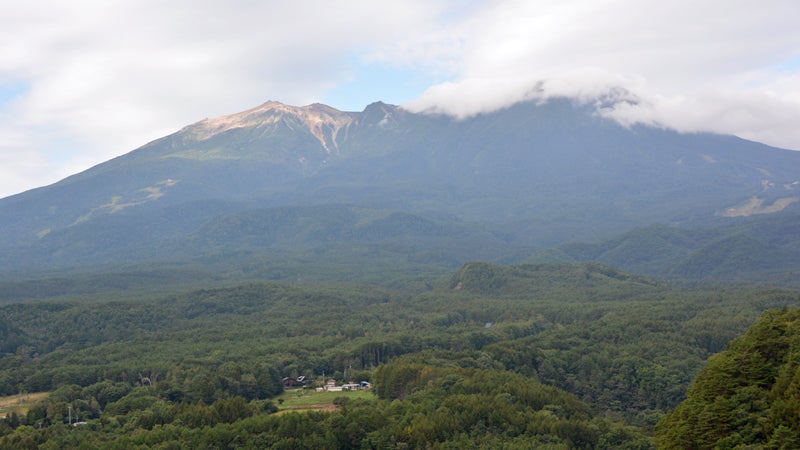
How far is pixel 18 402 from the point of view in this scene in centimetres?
6775

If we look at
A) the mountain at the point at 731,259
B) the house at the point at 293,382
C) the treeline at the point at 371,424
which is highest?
the treeline at the point at 371,424

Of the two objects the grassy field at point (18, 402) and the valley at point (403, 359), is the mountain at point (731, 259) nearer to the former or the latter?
the valley at point (403, 359)

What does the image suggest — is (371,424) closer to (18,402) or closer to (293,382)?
(293,382)

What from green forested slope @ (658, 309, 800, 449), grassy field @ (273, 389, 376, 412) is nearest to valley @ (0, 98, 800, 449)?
green forested slope @ (658, 309, 800, 449)

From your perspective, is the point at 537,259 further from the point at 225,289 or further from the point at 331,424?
the point at 331,424

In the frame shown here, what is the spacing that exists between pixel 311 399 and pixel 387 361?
1717cm

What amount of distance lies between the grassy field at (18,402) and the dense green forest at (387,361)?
1.72m

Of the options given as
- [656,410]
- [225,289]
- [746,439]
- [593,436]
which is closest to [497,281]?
[225,289]

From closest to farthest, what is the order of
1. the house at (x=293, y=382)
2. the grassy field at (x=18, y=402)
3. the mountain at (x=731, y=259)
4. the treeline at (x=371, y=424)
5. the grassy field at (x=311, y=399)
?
the treeline at (x=371, y=424) < the grassy field at (x=311, y=399) < the grassy field at (x=18, y=402) < the house at (x=293, y=382) < the mountain at (x=731, y=259)

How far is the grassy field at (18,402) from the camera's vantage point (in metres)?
63.1

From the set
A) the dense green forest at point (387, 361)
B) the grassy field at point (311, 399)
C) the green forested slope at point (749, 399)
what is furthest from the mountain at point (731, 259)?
the green forested slope at point (749, 399)

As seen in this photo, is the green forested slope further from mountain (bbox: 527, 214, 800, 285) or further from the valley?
mountain (bbox: 527, 214, 800, 285)

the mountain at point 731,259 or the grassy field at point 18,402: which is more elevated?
the grassy field at point 18,402

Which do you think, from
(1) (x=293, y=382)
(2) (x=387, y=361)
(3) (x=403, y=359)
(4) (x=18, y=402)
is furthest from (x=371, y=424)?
(4) (x=18, y=402)
